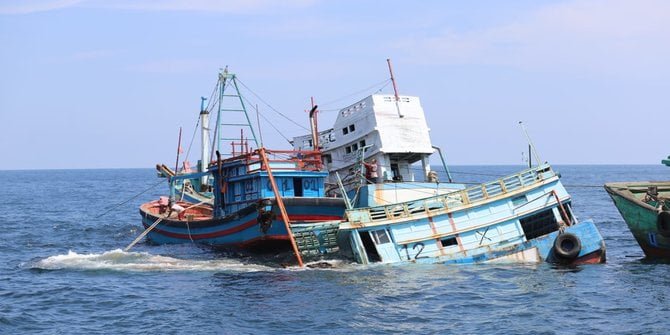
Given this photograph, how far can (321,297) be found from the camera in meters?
24.1

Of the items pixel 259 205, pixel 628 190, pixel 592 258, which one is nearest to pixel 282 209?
pixel 259 205

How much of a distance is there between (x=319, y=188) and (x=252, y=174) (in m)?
3.17

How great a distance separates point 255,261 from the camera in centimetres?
3253

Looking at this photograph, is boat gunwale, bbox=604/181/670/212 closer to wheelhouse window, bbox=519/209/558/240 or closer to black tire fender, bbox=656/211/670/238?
black tire fender, bbox=656/211/670/238

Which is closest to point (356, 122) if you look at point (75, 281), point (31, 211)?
point (75, 281)

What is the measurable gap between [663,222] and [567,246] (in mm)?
4112

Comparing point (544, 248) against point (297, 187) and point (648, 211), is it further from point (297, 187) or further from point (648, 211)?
point (297, 187)

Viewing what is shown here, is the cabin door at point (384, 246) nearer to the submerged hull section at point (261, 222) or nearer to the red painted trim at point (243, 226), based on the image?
the submerged hull section at point (261, 222)

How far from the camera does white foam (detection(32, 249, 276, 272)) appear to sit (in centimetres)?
3028

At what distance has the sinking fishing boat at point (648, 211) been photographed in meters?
29.4

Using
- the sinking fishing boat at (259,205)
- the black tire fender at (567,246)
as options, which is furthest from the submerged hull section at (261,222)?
the black tire fender at (567,246)

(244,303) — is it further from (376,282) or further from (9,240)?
(9,240)

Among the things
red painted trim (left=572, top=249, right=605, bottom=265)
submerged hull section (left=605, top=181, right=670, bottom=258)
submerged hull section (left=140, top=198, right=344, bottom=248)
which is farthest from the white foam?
submerged hull section (left=605, top=181, right=670, bottom=258)

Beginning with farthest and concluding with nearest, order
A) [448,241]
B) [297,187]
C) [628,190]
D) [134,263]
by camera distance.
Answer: [297,187], [134,263], [628,190], [448,241]
